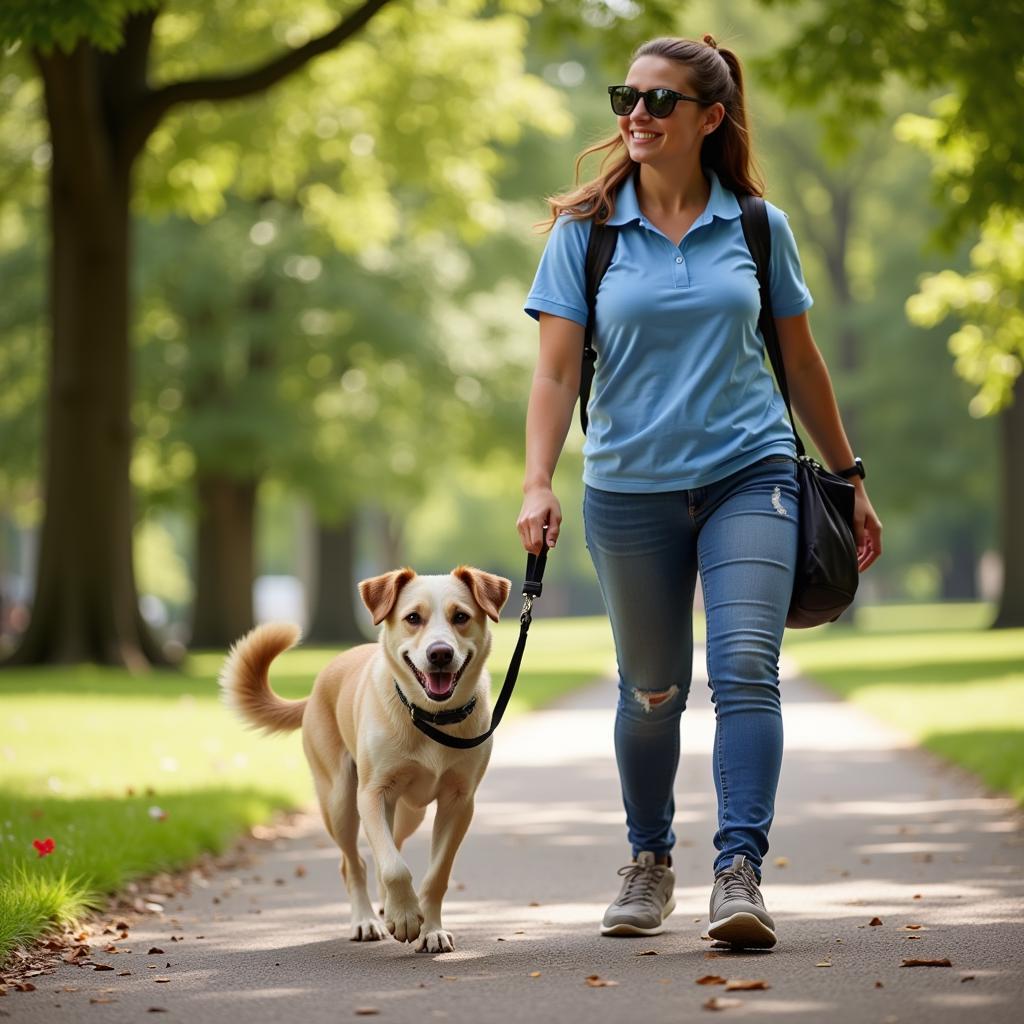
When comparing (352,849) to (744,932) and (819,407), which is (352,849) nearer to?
(744,932)

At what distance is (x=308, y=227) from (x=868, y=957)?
21742 millimetres

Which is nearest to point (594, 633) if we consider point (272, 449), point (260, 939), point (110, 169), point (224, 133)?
point (272, 449)

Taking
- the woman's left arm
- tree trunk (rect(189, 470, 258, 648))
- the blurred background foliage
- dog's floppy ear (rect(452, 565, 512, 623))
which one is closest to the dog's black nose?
dog's floppy ear (rect(452, 565, 512, 623))

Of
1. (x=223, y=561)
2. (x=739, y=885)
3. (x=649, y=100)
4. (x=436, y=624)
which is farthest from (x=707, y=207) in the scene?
(x=223, y=561)

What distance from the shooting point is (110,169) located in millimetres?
17547

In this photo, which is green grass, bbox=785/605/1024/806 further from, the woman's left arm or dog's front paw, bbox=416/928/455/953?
dog's front paw, bbox=416/928/455/953

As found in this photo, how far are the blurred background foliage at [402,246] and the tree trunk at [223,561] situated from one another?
0.05m

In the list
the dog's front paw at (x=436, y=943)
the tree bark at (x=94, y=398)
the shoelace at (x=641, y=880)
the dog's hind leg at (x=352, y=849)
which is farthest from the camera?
the tree bark at (x=94, y=398)

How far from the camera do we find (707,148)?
5.51 metres

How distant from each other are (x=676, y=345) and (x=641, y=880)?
5.54 feet

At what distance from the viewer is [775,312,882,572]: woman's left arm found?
5434 millimetres

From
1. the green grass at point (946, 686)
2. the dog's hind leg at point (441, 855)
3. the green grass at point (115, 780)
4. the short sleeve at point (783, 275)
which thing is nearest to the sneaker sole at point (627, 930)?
the dog's hind leg at point (441, 855)

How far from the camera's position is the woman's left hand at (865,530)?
5.52 metres

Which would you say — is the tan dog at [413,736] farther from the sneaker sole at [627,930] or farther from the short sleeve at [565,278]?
the short sleeve at [565,278]
